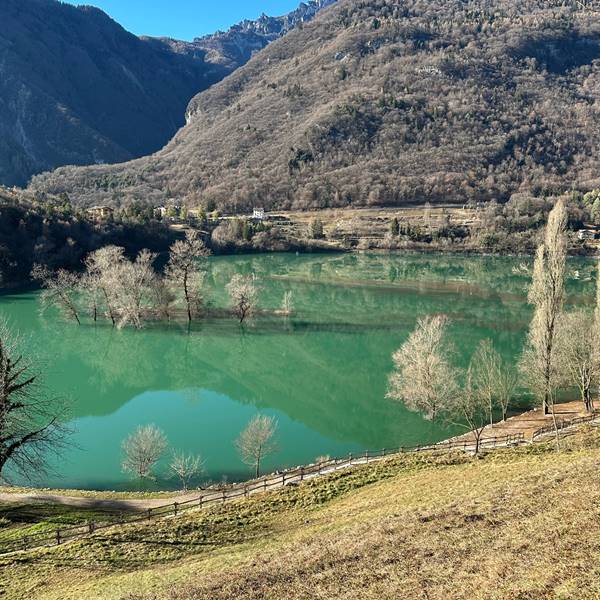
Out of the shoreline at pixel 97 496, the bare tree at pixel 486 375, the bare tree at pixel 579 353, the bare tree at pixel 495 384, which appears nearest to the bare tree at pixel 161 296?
the bare tree at pixel 486 375

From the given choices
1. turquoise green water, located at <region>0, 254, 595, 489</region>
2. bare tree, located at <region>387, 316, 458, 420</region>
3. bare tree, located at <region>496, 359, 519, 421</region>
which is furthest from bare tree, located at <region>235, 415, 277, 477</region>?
bare tree, located at <region>496, 359, 519, 421</region>

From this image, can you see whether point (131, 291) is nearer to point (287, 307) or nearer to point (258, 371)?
point (258, 371)

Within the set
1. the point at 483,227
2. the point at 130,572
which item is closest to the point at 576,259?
the point at 483,227

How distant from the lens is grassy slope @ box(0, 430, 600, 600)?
13.1 m

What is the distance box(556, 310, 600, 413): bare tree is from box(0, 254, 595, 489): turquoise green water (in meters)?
7.49

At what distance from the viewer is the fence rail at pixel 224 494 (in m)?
20.5

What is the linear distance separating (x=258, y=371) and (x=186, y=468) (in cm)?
2382

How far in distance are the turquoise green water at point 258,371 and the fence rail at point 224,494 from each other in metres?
4.78

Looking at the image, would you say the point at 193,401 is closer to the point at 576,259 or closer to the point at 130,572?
the point at 130,572

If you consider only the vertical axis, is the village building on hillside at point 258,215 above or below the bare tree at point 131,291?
above

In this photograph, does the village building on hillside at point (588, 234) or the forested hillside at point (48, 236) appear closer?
the forested hillside at point (48, 236)

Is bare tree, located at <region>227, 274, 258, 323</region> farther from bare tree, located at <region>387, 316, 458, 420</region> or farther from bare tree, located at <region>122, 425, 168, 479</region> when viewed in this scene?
bare tree, located at <region>122, 425, 168, 479</region>

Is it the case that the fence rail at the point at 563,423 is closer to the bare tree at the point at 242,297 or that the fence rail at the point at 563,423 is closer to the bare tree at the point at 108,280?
the bare tree at the point at 242,297

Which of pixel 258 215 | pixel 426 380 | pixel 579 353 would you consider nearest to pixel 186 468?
pixel 426 380
